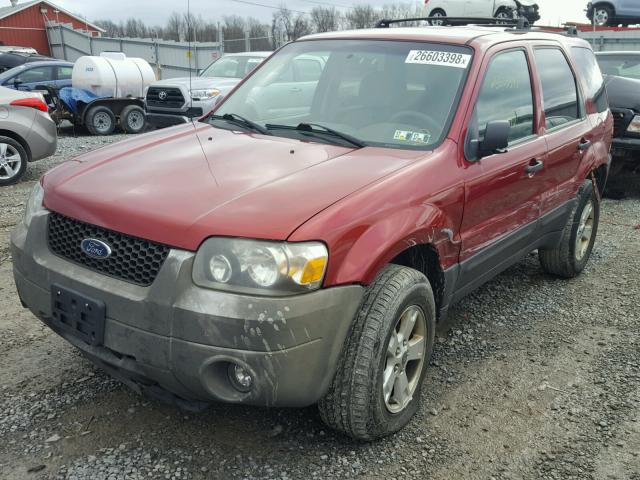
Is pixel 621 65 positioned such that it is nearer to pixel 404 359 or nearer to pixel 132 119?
pixel 404 359

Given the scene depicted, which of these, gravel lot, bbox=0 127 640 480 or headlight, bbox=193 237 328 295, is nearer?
headlight, bbox=193 237 328 295

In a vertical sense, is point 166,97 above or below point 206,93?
below

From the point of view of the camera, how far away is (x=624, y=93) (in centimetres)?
749

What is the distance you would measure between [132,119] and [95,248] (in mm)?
12274

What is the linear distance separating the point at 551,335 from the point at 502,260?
718 mm

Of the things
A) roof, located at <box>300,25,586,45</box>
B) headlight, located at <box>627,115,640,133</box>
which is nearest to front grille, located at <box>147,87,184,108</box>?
headlight, located at <box>627,115,640,133</box>

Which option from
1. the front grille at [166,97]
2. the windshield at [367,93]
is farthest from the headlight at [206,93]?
the windshield at [367,93]

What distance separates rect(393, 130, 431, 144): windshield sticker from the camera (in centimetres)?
313

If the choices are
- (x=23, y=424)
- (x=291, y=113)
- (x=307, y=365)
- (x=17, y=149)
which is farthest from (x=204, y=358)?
(x=17, y=149)

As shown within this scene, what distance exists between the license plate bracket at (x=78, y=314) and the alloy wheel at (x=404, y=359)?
1190 mm

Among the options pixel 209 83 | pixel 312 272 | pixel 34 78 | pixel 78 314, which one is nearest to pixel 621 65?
pixel 209 83

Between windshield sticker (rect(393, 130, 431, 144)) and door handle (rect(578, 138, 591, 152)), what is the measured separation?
1825 mm

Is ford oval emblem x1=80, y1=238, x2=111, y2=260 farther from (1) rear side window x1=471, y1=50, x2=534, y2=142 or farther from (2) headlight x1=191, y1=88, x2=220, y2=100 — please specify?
(2) headlight x1=191, y1=88, x2=220, y2=100

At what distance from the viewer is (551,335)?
4000mm
